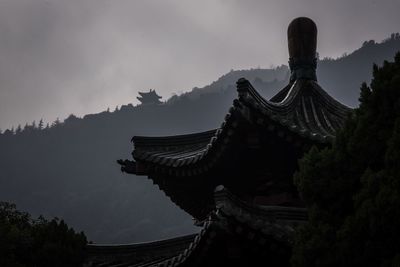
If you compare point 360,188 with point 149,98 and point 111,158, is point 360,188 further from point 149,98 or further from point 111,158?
point 149,98

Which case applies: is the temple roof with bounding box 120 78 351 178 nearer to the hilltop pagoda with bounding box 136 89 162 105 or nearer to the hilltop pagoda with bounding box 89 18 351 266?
the hilltop pagoda with bounding box 89 18 351 266

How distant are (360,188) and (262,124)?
8.03 ft

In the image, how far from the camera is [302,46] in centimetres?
1057

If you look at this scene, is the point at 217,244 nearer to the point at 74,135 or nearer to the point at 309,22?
the point at 309,22

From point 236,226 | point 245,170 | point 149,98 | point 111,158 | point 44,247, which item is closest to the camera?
point 236,226

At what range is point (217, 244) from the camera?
295 inches

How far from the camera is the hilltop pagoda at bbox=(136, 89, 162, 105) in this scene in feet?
526

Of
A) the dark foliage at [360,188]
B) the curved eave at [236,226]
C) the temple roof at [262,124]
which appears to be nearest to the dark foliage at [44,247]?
the temple roof at [262,124]

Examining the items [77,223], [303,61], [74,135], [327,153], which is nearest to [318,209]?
[327,153]

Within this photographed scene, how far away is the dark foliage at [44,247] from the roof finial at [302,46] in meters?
4.67

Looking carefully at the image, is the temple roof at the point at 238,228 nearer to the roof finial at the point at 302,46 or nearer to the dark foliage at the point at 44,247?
the dark foliage at the point at 44,247

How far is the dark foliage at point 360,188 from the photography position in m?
5.45

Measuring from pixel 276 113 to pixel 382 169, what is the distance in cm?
312

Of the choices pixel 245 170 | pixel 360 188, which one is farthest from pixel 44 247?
pixel 360 188
